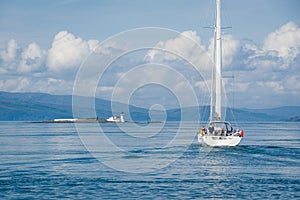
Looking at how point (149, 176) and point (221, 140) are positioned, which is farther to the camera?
point (221, 140)

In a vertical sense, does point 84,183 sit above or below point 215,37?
below

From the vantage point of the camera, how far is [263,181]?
2138 inches

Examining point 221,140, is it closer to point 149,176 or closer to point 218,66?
point 218,66

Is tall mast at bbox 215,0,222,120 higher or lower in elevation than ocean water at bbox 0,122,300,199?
higher

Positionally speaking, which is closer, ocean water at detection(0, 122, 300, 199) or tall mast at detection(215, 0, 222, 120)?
ocean water at detection(0, 122, 300, 199)

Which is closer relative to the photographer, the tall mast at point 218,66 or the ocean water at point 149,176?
the ocean water at point 149,176

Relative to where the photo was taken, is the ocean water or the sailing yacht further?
the sailing yacht

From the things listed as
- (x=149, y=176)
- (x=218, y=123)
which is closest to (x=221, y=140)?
(x=218, y=123)

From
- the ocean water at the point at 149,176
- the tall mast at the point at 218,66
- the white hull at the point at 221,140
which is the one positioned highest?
the tall mast at the point at 218,66

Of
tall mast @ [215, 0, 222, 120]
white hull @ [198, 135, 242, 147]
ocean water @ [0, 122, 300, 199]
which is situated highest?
tall mast @ [215, 0, 222, 120]

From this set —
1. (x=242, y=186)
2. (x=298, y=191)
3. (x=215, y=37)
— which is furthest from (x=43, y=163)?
(x=215, y=37)

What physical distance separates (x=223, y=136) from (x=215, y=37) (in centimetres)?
2112

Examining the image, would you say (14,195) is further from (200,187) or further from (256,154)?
(256,154)

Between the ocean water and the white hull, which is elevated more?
the white hull
